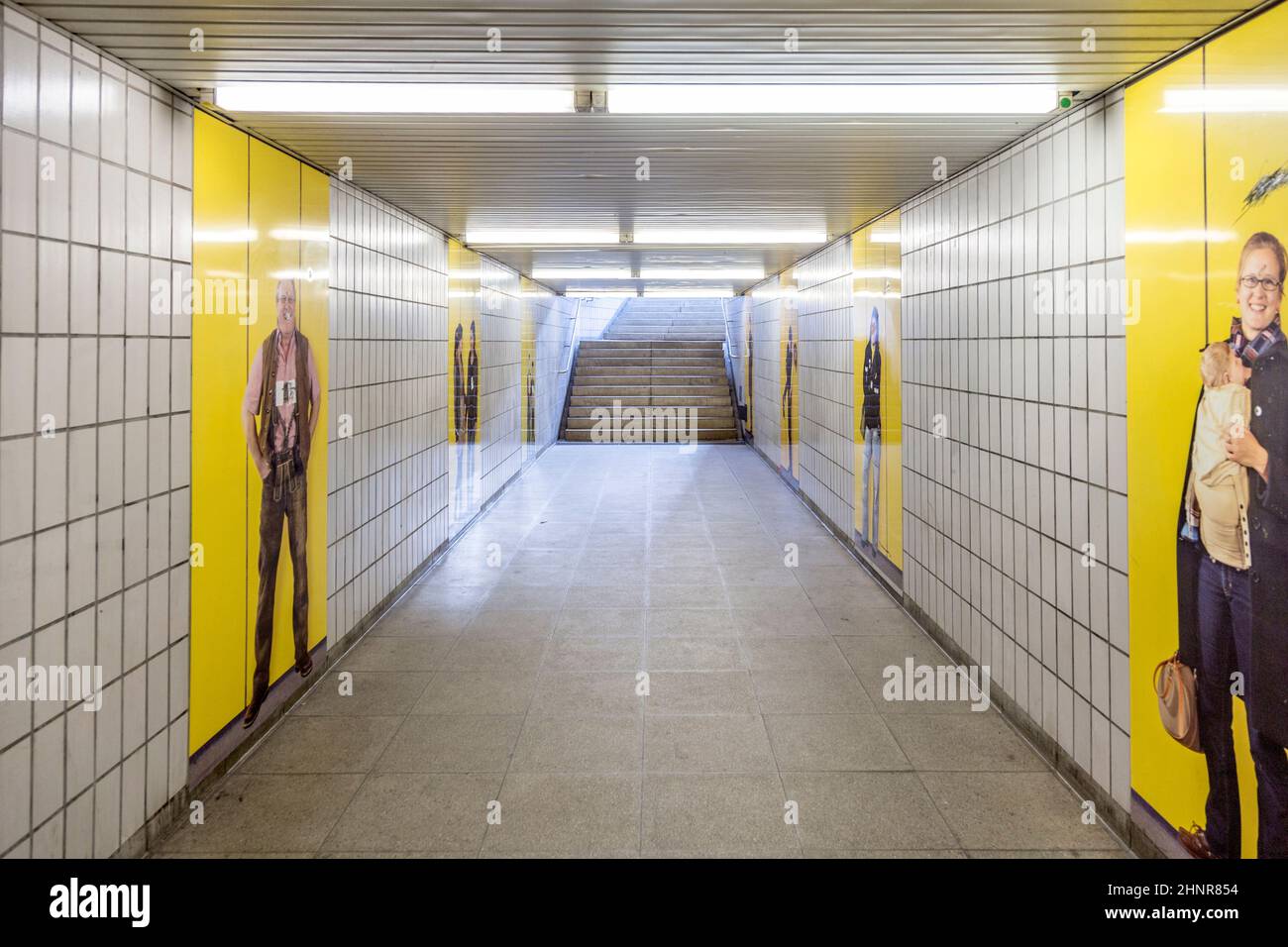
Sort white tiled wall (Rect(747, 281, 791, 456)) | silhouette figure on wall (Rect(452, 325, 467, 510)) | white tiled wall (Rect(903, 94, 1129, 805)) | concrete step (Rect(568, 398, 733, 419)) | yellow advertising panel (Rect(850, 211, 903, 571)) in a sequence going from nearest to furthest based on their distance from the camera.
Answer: white tiled wall (Rect(903, 94, 1129, 805)) → yellow advertising panel (Rect(850, 211, 903, 571)) → silhouette figure on wall (Rect(452, 325, 467, 510)) → white tiled wall (Rect(747, 281, 791, 456)) → concrete step (Rect(568, 398, 733, 419))

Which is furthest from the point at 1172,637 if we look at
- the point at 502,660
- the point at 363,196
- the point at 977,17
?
the point at 363,196

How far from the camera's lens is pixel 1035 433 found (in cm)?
370

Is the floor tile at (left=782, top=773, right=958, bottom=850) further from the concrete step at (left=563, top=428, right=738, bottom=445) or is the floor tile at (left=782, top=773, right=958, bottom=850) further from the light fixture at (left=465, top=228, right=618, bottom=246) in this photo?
the concrete step at (left=563, top=428, right=738, bottom=445)

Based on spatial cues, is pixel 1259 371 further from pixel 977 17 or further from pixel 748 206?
pixel 748 206

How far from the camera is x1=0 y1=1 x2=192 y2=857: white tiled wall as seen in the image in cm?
228

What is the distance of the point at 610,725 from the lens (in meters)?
3.94

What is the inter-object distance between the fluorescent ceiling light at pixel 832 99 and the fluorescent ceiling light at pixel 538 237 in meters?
3.84

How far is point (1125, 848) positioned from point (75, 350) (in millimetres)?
3705

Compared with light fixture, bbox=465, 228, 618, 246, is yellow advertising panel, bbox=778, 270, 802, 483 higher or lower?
lower

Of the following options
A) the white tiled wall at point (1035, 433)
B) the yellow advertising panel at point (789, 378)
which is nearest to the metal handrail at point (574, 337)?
the yellow advertising panel at point (789, 378)

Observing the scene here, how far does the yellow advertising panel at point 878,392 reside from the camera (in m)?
5.97

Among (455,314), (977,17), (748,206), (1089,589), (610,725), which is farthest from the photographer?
(455,314)

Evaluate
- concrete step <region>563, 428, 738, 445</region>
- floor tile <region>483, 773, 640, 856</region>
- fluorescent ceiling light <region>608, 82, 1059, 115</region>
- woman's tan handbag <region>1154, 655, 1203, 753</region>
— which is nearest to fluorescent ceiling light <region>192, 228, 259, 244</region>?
fluorescent ceiling light <region>608, 82, 1059, 115</region>

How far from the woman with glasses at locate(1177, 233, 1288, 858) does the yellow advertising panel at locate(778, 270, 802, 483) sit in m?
7.38
